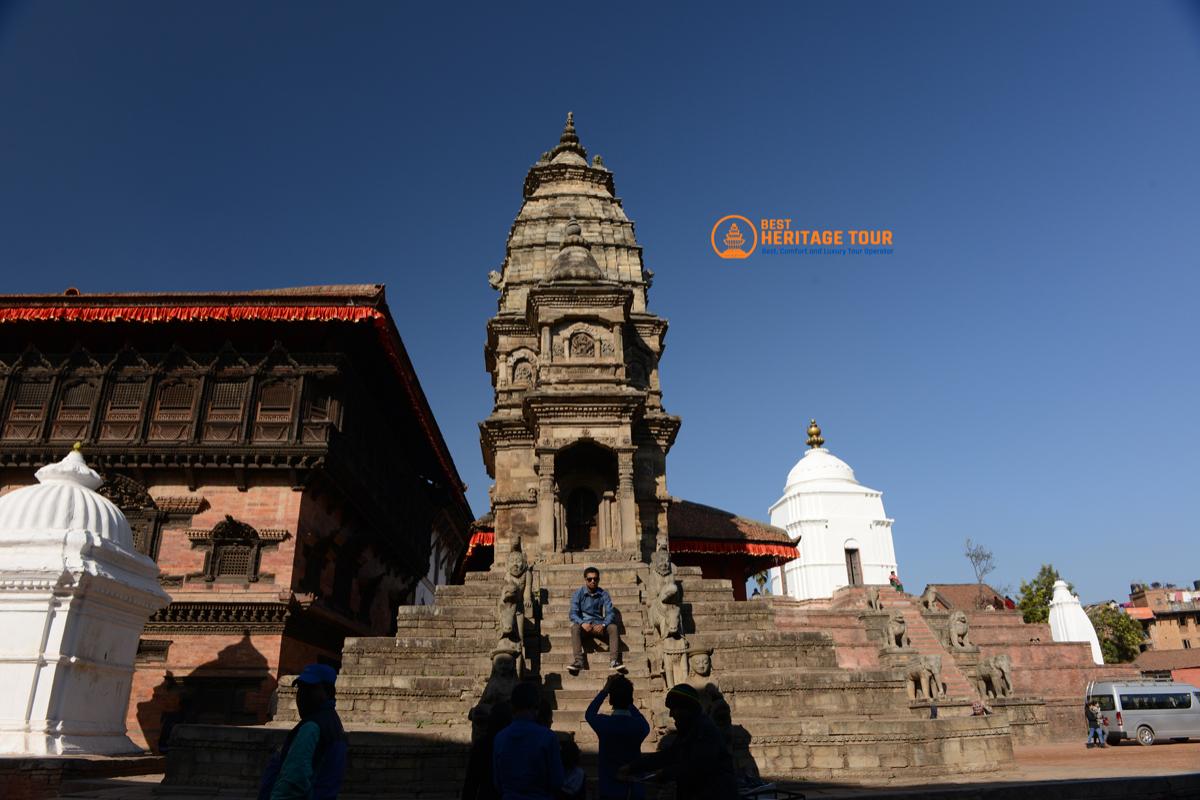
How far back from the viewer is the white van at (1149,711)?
20203 mm

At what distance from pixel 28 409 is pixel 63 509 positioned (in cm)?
1125

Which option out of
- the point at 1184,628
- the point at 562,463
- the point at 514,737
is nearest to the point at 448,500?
the point at 562,463

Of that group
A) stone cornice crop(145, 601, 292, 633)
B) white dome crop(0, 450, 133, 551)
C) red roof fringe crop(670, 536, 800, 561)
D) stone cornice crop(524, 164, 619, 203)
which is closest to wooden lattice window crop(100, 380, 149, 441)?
stone cornice crop(145, 601, 292, 633)

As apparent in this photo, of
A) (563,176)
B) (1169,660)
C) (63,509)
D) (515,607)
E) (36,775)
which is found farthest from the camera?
(1169,660)

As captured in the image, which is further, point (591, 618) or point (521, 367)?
point (521, 367)

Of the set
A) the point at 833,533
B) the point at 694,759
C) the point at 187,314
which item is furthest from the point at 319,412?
the point at 833,533

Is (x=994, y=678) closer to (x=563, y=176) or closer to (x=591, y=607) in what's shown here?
(x=591, y=607)

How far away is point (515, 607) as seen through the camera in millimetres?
13102

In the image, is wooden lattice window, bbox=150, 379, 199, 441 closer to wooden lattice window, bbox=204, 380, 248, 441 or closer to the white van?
wooden lattice window, bbox=204, 380, 248, 441

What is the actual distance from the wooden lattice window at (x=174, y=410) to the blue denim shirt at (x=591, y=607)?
12.7m

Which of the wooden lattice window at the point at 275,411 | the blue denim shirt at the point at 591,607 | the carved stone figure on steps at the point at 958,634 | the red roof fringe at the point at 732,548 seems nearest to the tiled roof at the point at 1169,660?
the carved stone figure on steps at the point at 958,634

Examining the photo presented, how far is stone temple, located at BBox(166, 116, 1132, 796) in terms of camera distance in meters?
10.8

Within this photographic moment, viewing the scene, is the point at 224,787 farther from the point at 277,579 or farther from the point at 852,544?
the point at 852,544

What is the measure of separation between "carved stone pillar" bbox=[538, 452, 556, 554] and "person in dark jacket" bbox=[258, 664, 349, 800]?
46.6 ft
